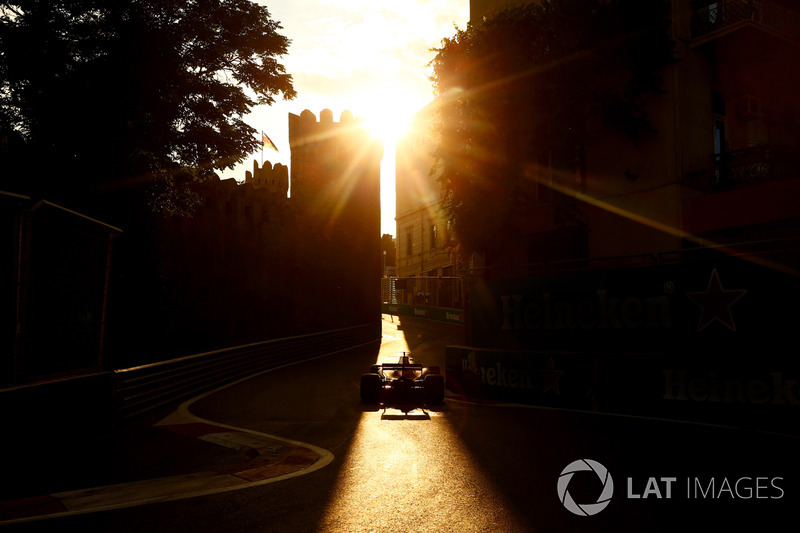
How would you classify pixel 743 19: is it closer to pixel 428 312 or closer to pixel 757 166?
pixel 757 166

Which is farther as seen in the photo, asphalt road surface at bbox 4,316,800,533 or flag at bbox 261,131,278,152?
flag at bbox 261,131,278,152

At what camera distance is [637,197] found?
18.8 m

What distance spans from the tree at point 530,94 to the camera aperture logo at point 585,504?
12.7m

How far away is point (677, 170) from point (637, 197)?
1531mm

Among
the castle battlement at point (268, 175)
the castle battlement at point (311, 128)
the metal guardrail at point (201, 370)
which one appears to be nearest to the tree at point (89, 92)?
the metal guardrail at point (201, 370)

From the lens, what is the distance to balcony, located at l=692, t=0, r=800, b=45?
16844 mm

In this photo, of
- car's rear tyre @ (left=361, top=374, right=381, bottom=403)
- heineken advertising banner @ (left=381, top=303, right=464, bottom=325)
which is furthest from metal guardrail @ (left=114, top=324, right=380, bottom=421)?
heineken advertising banner @ (left=381, top=303, right=464, bottom=325)

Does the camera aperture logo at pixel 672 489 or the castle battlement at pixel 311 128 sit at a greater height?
the castle battlement at pixel 311 128

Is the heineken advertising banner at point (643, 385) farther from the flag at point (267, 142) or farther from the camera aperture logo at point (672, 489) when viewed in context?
the flag at point (267, 142)

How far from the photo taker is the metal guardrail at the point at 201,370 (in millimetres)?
12188

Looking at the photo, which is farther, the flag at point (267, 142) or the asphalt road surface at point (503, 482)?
the flag at point (267, 142)

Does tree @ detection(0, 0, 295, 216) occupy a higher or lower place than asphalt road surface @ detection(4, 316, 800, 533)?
higher

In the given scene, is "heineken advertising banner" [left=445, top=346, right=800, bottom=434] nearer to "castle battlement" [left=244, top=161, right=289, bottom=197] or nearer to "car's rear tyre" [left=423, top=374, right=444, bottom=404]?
"car's rear tyre" [left=423, top=374, right=444, bottom=404]

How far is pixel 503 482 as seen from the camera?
6809mm
